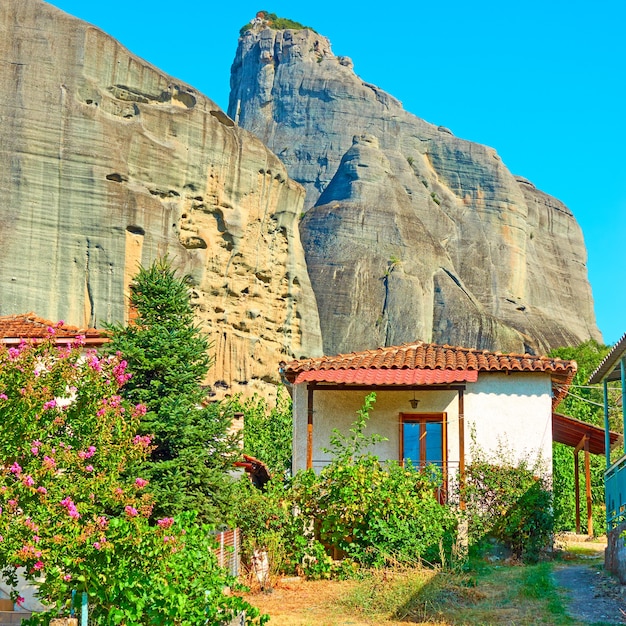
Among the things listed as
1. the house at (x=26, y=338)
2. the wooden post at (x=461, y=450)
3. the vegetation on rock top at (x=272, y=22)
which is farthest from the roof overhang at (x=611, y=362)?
the vegetation on rock top at (x=272, y=22)

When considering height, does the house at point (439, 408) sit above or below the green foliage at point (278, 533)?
above

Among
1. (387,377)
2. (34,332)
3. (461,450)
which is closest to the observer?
(34,332)

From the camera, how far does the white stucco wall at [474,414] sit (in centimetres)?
1802

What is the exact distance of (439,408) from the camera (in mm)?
18344

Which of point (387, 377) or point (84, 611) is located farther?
point (387, 377)

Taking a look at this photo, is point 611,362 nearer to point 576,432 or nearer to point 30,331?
point 576,432

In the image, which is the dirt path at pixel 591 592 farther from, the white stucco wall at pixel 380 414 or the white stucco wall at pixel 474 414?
the white stucco wall at pixel 380 414

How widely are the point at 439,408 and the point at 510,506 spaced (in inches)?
100

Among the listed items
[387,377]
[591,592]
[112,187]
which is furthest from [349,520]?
[112,187]

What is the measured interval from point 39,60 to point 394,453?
1165 inches

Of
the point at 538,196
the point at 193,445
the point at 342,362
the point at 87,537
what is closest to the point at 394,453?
the point at 342,362

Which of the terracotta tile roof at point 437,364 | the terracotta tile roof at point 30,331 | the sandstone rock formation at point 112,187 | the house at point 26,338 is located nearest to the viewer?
the house at point 26,338

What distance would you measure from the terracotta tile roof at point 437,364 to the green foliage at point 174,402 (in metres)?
3.69

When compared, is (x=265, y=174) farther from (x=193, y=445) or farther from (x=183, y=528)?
(x=183, y=528)
